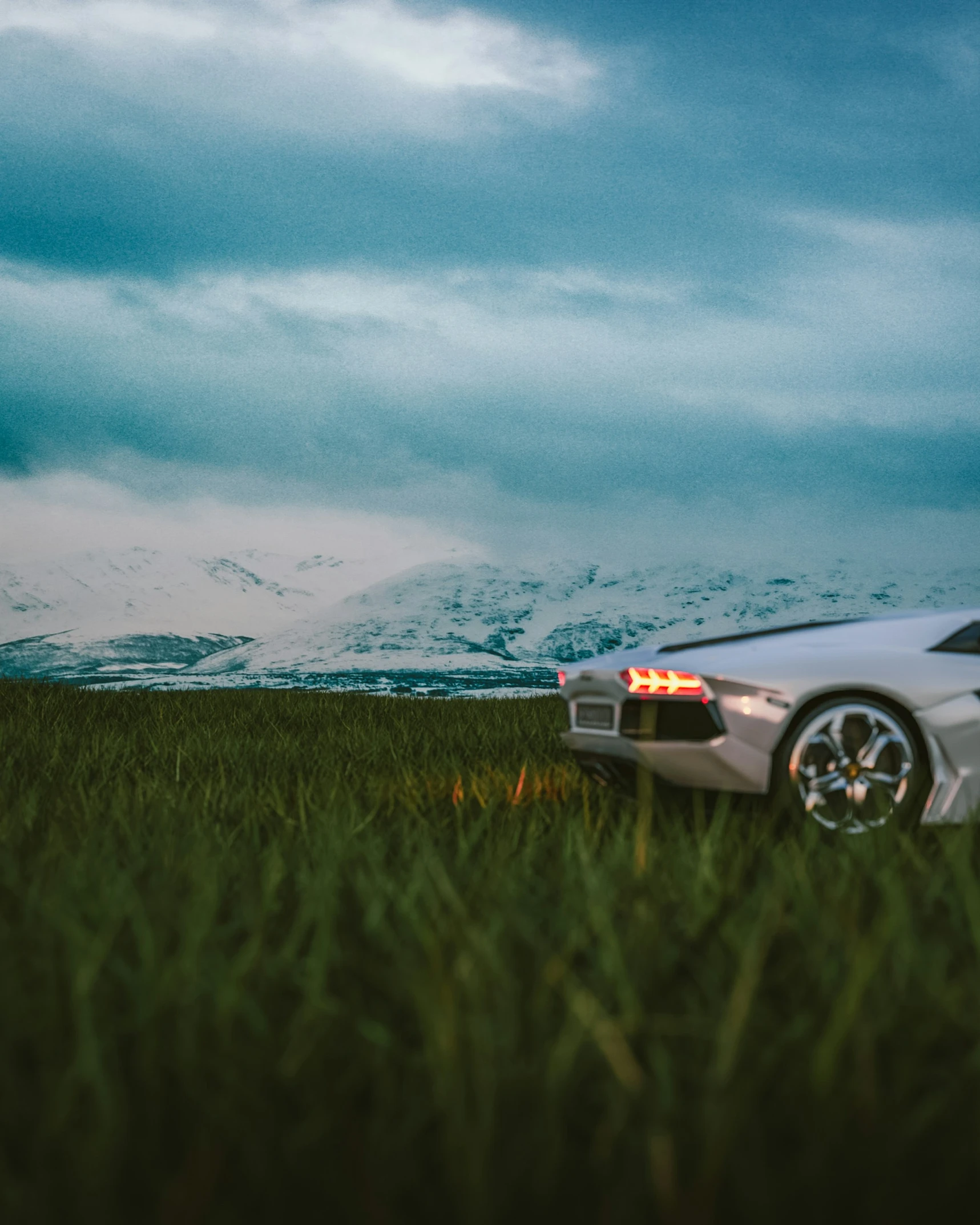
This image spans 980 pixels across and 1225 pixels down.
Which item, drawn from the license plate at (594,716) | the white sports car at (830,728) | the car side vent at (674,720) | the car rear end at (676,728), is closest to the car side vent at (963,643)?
the white sports car at (830,728)

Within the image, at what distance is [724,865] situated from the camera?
4578 millimetres

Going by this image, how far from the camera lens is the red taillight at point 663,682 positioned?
6023 millimetres

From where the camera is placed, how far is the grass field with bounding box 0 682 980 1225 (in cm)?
201

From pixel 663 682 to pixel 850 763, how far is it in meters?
1.06

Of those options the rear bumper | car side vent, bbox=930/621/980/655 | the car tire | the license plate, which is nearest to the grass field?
the car tire

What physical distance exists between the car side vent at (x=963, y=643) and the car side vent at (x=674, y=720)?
128cm

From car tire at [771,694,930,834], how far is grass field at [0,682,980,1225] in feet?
2.47

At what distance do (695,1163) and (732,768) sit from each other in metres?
3.95

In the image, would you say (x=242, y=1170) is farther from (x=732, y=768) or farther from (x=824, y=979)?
(x=732, y=768)

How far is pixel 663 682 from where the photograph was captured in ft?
20.0

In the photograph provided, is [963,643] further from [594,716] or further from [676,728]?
[594,716]

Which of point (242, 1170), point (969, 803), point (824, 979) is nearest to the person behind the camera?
point (242, 1170)

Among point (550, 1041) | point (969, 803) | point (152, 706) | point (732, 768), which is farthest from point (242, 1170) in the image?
point (152, 706)

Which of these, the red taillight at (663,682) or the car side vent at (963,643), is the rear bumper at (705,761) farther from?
the car side vent at (963,643)
